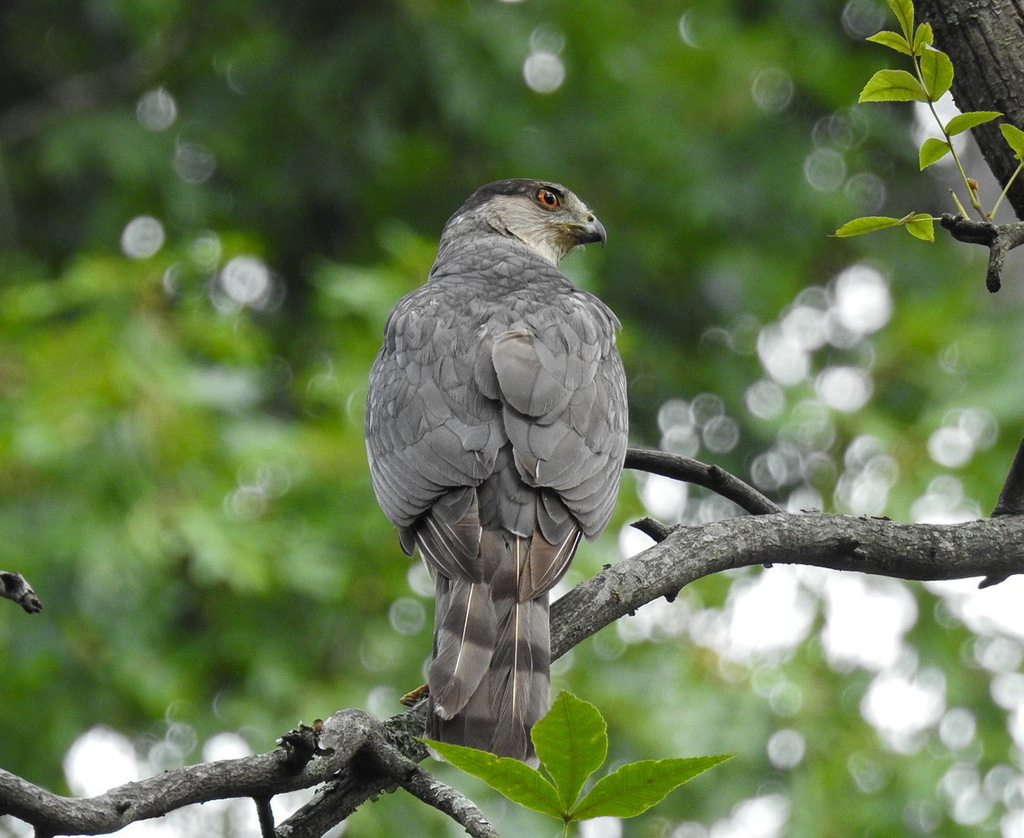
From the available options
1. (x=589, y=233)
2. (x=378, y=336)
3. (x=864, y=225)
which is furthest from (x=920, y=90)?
(x=378, y=336)

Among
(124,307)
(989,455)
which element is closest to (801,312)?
(989,455)

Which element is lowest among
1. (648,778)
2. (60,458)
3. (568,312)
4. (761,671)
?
(648,778)

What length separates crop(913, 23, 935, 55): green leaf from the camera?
2203 mm

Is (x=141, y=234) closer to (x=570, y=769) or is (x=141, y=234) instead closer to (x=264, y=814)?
(x=264, y=814)

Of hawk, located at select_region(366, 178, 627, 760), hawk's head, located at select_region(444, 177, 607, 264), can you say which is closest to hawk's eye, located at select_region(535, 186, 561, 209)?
hawk's head, located at select_region(444, 177, 607, 264)

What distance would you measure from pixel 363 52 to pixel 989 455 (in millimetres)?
5258

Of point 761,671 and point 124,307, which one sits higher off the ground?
point 124,307

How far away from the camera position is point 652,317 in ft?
32.9

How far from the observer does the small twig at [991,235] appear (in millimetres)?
2204

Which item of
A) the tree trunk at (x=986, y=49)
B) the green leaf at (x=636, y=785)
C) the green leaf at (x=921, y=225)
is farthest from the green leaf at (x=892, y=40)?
the green leaf at (x=636, y=785)

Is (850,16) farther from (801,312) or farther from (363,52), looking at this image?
(363,52)

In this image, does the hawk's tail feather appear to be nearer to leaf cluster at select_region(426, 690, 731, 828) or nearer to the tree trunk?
leaf cluster at select_region(426, 690, 731, 828)

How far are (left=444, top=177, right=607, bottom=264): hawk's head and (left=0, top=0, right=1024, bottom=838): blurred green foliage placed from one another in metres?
1.25

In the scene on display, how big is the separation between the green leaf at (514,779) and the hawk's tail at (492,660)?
1.10m
